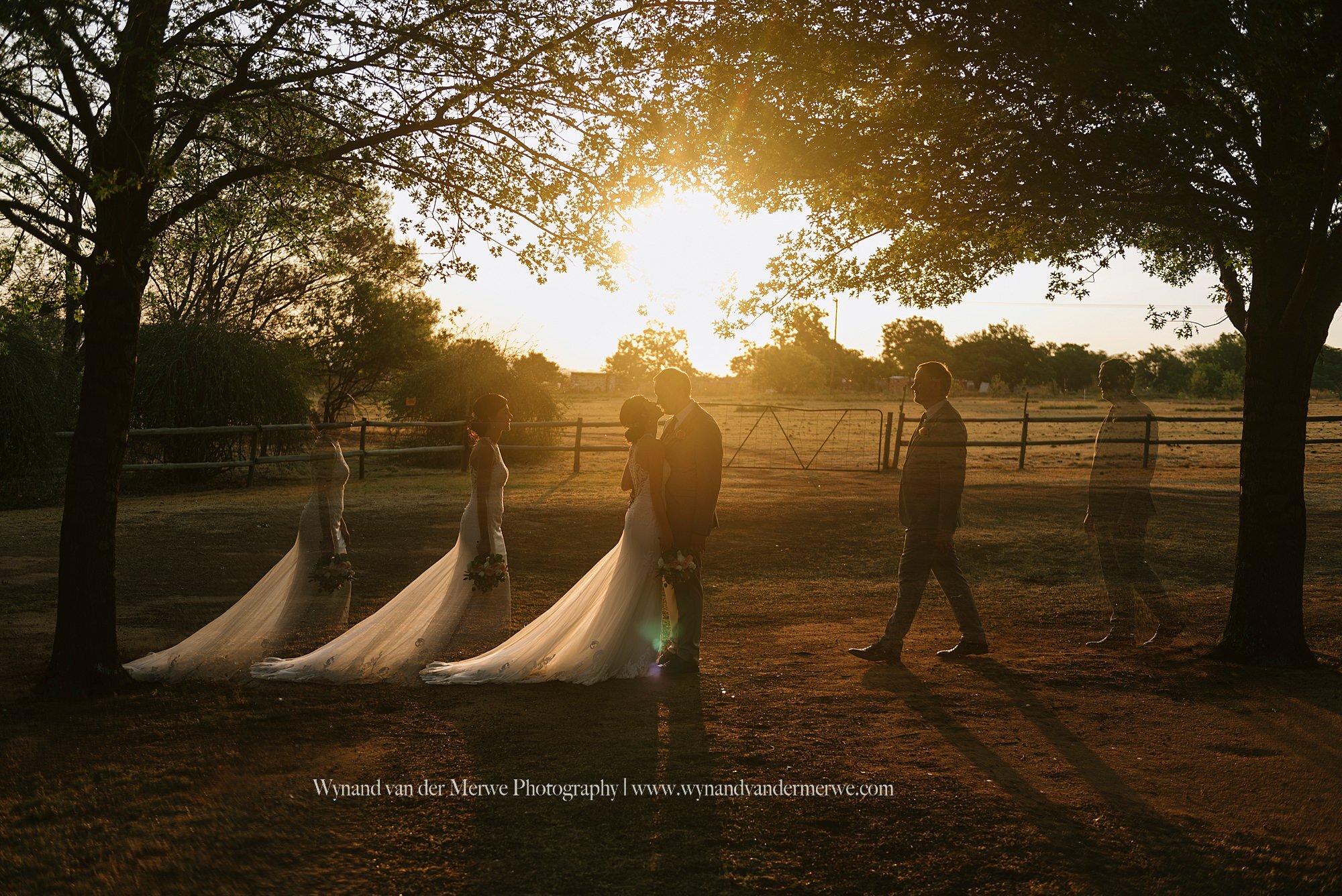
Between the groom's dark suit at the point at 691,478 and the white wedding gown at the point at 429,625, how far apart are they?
46.6 inches

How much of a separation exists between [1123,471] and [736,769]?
3878 millimetres

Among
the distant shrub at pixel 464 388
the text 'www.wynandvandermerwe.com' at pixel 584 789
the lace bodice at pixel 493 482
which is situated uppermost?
the distant shrub at pixel 464 388

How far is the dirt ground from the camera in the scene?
343 centimetres

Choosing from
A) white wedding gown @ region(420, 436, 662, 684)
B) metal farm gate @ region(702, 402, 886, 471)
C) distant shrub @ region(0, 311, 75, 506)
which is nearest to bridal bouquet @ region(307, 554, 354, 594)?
white wedding gown @ region(420, 436, 662, 684)

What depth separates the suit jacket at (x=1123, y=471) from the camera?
21.9 ft

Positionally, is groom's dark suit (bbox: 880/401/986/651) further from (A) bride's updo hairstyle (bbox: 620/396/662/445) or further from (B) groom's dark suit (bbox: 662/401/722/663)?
(A) bride's updo hairstyle (bbox: 620/396/662/445)

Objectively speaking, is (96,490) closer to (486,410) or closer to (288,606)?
(288,606)

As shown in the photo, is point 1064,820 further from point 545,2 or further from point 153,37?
point 153,37

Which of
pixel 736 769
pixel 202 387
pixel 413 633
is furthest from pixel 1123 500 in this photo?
pixel 202 387

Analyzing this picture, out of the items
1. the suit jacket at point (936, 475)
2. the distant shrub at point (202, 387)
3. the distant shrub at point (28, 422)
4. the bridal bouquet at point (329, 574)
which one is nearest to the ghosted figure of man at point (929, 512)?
the suit jacket at point (936, 475)

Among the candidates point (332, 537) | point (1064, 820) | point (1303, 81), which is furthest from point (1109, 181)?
point (332, 537)

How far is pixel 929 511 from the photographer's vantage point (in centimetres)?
632

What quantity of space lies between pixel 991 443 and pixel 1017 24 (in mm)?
15671

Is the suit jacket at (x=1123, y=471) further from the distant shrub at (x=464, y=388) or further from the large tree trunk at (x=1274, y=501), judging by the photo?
the distant shrub at (x=464, y=388)
